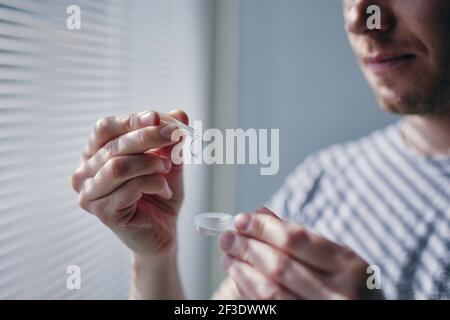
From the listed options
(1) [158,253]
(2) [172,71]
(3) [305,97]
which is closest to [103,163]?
(1) [158,253]

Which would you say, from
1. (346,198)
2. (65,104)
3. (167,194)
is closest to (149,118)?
(167,194)

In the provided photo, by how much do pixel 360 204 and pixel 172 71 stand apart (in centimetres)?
48

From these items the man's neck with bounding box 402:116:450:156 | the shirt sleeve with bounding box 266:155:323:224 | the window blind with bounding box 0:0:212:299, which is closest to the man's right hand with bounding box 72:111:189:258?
the window blind with bounding box 0:0:212:299

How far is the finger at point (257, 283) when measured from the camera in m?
0.43

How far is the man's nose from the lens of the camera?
2.07ft

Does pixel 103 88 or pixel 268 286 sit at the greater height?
pixel 103 88

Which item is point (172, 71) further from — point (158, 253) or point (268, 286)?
point (268, 286)

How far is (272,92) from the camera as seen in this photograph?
102cm

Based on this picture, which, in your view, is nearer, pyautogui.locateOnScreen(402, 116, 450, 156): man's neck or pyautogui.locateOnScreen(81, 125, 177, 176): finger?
pyautogui.locateOnScreen(81, 125, 177, 176): finger

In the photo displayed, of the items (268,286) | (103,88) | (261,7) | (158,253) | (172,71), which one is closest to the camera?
(268,286)

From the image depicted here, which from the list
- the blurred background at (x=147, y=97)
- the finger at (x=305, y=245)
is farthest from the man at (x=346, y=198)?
the blurred background at (x=147, y=97)

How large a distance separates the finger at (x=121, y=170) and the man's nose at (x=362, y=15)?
15.2 inches

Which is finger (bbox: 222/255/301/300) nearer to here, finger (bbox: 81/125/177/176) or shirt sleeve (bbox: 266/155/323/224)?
finger (bbox: 81/125/177/176)

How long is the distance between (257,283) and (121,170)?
212 millimetres
